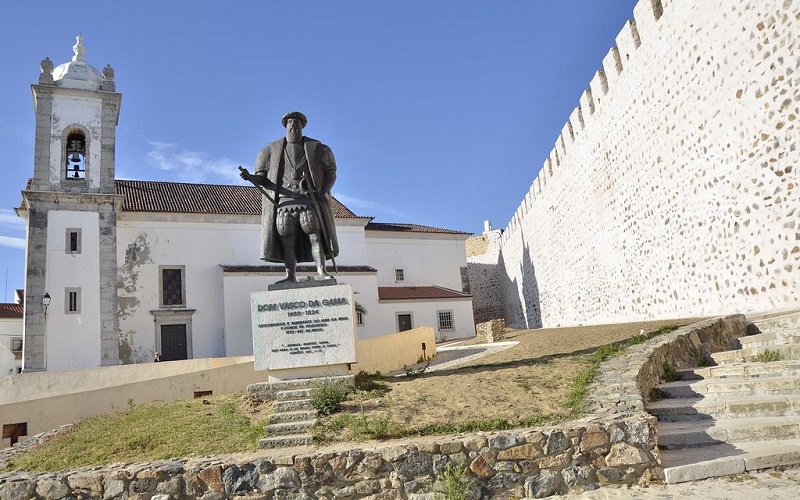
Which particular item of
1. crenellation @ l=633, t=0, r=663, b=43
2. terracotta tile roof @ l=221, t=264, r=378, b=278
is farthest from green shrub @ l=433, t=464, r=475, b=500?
terracotta tile roof @ l=221, t=264, r=378, b=278

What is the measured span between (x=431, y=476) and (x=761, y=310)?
7.02m

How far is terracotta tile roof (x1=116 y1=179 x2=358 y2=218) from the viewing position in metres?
23.6

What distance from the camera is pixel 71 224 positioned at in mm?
19781

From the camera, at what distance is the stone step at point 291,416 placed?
5.46 m

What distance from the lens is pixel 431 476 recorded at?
4219 millimetres

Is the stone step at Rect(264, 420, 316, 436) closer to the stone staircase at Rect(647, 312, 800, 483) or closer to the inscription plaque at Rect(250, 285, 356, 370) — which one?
the inscription plaque at Rect(250, 285, 356, 370)

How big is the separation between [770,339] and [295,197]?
6047mm

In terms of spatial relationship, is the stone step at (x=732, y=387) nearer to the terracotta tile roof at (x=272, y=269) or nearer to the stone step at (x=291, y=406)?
the stone step at (x=291, y=406)

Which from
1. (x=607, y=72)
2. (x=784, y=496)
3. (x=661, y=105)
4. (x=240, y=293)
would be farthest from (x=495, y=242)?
(x=784, y=496)

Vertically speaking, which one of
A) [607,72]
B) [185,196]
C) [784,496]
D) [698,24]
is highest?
[185,196]

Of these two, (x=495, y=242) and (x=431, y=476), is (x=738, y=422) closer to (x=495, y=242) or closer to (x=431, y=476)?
(x=431, y=476)

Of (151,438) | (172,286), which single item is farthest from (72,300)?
(151,438)

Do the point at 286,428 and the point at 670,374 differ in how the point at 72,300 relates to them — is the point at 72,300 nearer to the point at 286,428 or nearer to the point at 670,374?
the point at 286,428

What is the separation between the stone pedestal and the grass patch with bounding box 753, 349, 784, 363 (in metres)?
4.55
